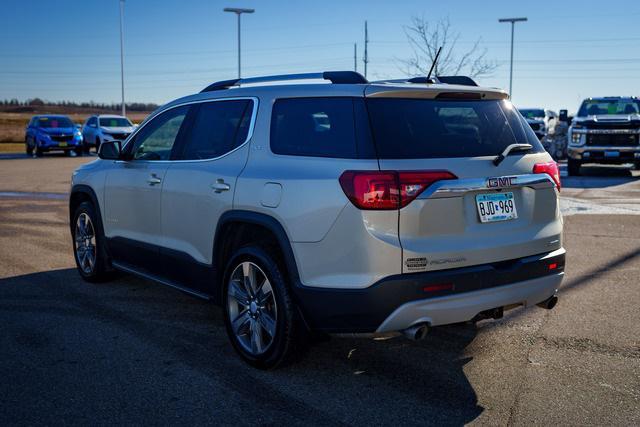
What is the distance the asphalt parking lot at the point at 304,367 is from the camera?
3912 millimetres

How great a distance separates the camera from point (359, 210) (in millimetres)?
3932

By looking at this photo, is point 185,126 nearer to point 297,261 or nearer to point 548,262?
point 297,261

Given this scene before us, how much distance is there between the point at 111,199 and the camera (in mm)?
6375

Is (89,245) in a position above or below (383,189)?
below

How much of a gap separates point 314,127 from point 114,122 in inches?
1201

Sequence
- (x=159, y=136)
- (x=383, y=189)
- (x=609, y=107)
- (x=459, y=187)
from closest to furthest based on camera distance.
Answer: (x=383, y=189)
(x=459, y=187)
(x=159, y=136)
(x=609, y=107)

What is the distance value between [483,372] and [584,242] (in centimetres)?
520

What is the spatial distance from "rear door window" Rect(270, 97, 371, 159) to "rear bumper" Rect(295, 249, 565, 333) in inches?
30.0

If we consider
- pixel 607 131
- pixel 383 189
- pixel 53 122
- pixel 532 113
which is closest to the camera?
pixel 383 189

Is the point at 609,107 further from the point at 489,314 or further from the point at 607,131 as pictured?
the point at 489,314

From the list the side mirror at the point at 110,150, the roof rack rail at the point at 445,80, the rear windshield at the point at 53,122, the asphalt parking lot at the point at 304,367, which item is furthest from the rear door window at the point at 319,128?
the rear windshield at the point at 53,122

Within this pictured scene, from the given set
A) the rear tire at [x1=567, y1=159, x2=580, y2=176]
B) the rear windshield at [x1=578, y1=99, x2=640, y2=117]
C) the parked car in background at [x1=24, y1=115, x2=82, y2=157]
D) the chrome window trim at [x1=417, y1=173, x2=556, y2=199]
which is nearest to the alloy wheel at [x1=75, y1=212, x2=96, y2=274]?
the chrome window trim at [x1=417, y1=173, x2=556, y2=199]

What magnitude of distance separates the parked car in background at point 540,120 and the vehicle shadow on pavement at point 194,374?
25.0 meters

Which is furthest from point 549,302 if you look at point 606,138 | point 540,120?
point 540,120
